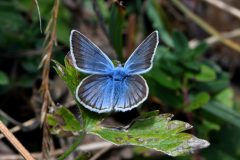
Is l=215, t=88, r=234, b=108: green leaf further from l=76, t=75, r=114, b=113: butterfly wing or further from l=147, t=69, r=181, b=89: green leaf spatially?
l=76, t=75, r=114, b=113: butterfly wing

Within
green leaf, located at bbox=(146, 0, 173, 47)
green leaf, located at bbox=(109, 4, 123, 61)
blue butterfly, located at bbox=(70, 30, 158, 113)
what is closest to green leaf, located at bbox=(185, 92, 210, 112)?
green leaf, located at bbox=(109, 4, 123, 61)

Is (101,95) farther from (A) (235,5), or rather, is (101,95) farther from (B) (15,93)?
(A) (235,5)

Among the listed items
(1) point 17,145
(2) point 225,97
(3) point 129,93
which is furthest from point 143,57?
(2) point 225,97

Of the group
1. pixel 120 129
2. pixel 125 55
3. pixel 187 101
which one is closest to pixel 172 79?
pixel 187 101

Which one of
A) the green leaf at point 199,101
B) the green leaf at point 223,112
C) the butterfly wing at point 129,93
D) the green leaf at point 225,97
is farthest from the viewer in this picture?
the green leaf at point 225,97

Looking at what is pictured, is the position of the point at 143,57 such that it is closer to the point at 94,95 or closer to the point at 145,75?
the point at 94,95

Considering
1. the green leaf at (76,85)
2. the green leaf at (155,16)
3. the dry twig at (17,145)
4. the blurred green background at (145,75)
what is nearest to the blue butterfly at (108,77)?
the green leaf at (76,85)

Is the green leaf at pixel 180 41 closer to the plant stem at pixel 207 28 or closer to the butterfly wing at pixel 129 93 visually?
the plant stem at pixel 207 28
